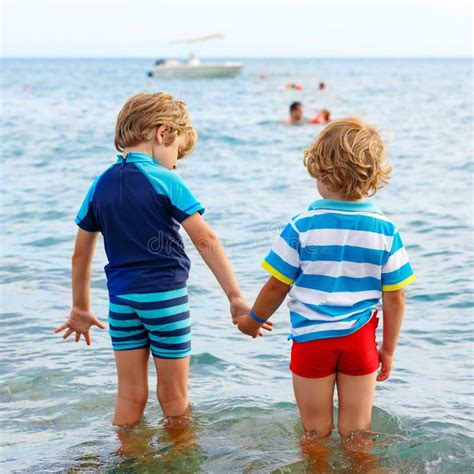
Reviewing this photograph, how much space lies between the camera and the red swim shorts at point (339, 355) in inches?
129

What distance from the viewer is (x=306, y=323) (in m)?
3.29

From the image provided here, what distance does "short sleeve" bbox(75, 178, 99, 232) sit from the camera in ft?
11.9

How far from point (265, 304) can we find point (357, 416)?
63 centimetres

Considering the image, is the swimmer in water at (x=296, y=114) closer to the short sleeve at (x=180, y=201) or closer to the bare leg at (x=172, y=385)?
the bare leg at (x=172, y=385)

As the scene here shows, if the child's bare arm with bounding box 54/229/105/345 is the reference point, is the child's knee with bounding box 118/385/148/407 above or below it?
below

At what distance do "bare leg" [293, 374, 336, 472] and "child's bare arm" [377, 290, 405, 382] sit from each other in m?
0.25

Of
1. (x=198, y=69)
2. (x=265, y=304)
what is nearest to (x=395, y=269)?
(x=265, y=304)

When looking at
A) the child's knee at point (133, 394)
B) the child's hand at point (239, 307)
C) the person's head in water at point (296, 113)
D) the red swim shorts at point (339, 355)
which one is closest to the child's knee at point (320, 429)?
the red swim shorts at point (339, 355)

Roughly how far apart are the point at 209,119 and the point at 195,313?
18.9 metres

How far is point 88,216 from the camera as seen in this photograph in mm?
3654

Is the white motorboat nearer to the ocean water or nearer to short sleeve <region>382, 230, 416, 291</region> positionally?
the ocean water

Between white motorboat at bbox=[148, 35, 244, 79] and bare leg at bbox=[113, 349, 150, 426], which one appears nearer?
bare leg at bbox=[113, 349, 150, 426]

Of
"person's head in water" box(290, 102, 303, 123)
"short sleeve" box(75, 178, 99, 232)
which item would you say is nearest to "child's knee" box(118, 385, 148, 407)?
"short sleeve" box(75, 178, 99, 232)

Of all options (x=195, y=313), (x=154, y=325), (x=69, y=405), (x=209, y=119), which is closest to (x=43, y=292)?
(x=195, y=313)
